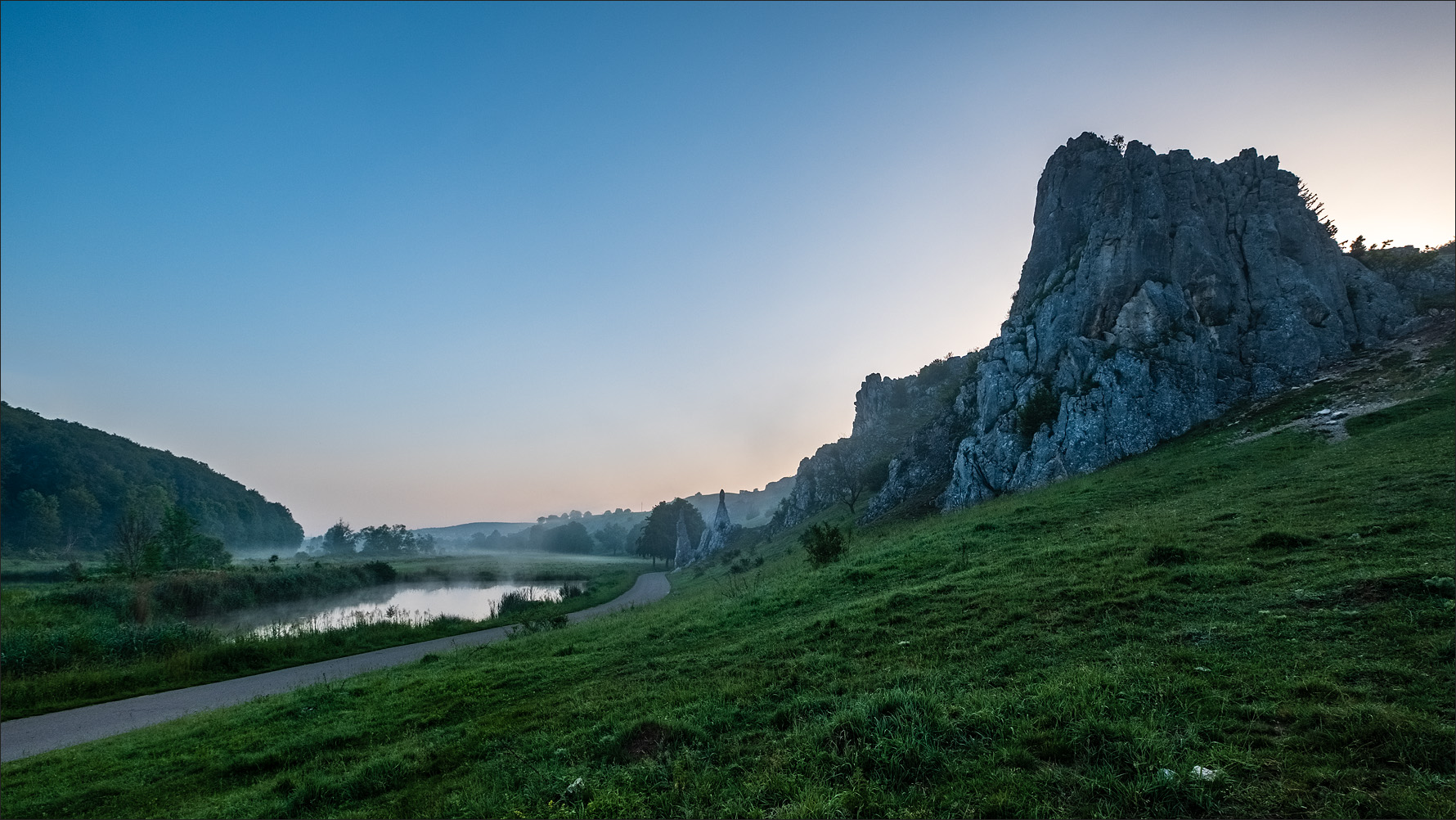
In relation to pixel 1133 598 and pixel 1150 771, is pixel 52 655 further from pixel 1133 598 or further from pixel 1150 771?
pixel 1133 598

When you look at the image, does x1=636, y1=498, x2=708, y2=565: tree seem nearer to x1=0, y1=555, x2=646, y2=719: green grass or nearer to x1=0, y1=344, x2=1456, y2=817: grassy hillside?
x1=0, y1=555, x2=646, y2=719: green grass

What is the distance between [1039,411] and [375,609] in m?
66.7

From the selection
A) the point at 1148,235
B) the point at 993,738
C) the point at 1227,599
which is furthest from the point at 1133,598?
the point at 1148,235

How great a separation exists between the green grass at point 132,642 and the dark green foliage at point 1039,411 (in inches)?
1725

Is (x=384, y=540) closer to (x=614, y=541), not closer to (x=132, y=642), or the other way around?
(x=614, y=541)

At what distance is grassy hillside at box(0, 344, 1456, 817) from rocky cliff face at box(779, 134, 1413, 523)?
2574 cm

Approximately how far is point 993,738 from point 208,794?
Result: 14.2 m

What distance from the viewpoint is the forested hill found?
314ft

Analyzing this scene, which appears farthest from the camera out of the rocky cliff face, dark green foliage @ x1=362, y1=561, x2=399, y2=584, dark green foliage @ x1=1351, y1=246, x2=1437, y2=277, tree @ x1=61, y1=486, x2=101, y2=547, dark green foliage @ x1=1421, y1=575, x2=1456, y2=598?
tree @ x1=61, y1=486, x2=101, y2=547

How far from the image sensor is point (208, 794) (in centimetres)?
1020

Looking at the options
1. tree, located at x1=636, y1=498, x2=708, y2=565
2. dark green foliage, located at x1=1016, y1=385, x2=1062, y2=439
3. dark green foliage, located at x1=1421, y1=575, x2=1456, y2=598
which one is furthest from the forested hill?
dark green foliage, located at x1=1421, y1=575, x2=1456, y2=598

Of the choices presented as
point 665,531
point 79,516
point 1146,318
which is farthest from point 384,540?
point 1146,318

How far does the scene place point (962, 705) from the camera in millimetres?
7957

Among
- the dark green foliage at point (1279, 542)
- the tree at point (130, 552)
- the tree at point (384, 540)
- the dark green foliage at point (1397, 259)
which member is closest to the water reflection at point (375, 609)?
the tree at point (130, 552)
